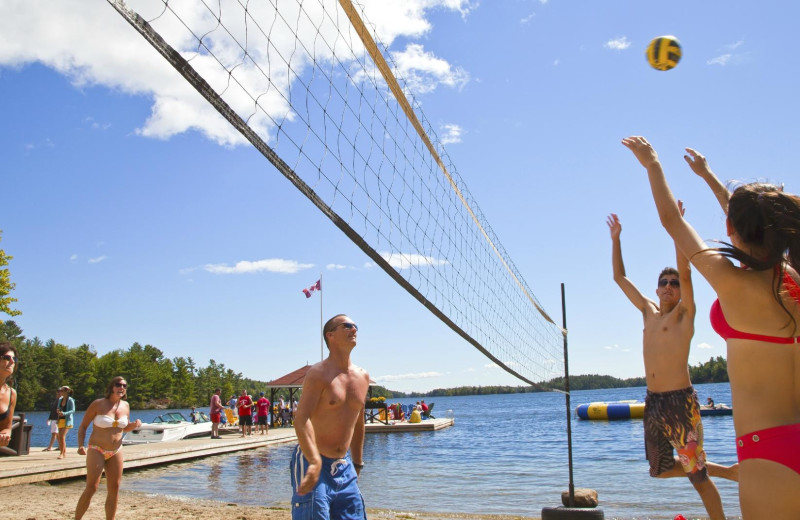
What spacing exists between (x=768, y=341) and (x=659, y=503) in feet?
31.9

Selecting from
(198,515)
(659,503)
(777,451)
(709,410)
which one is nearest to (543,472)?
(659,503)

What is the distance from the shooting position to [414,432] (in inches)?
1080

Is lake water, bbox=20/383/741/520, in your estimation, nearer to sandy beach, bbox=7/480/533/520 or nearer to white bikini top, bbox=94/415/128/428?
sandy beach, bbox=7/480/533/520

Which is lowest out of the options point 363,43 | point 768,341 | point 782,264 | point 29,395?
point 29,395

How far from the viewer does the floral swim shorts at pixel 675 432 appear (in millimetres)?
3430

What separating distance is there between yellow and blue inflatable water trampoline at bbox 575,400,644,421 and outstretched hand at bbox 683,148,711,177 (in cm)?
4003

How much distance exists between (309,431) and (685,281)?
212cm

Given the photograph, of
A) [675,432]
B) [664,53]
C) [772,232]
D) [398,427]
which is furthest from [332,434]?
[398,427]

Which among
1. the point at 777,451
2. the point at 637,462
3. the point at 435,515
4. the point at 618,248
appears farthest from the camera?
the point at 637,462

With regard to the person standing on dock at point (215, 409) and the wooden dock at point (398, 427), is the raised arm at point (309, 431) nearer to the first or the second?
the person standing on dock at point (215, 409)

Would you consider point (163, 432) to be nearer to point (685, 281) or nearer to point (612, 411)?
point (685, 281)

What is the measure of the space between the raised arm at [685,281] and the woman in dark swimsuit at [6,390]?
448 cm

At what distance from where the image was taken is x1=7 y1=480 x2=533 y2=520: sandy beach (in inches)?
265

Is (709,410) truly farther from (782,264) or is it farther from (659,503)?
(782,264)
